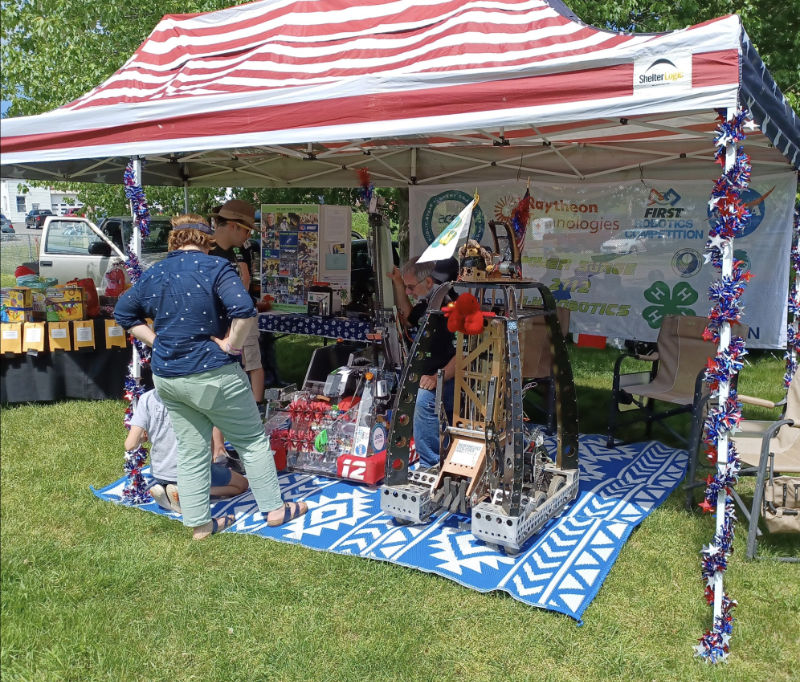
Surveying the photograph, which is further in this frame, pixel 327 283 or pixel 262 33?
pixel 327 283

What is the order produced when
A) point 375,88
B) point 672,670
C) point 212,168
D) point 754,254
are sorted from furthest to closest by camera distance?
point 212,168
point 754,254
point 375,88
point 672,670

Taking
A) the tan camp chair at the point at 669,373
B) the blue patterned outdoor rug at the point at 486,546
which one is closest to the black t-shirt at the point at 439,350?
the blue patterned outdoor rug at the point at 486,546

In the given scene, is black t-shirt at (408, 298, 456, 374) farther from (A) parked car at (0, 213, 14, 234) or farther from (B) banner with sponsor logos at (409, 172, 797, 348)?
(A) parked car at (0, 213, 14, 234)

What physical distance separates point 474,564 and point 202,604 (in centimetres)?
127

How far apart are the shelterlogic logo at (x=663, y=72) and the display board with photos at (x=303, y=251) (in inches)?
154

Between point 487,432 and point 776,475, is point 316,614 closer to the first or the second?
point 487,432

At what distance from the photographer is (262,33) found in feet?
17.5

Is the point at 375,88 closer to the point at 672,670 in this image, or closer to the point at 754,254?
the point at 672,670

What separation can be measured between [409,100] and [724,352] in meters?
1.76

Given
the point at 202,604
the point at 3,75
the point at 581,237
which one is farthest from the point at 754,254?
the point at 3,75

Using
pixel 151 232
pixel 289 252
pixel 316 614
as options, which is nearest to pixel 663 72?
pixel 316 614

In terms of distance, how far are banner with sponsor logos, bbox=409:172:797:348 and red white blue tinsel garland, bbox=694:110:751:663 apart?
377 cm

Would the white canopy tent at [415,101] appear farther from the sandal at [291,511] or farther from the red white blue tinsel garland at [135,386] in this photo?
the sandal at [291,511]

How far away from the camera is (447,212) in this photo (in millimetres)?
7215
